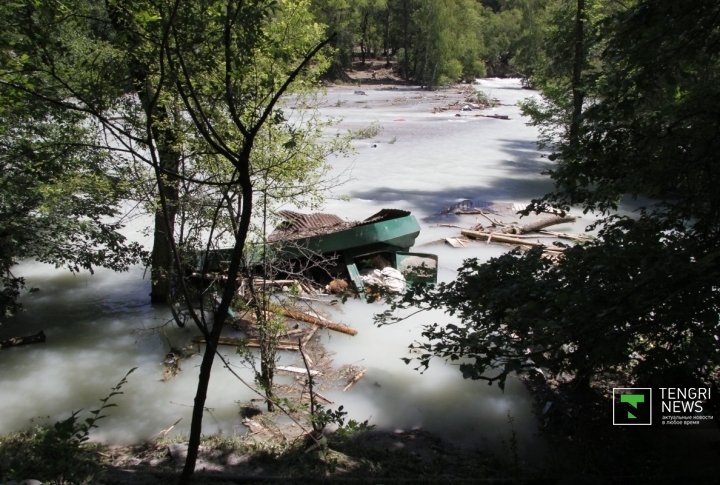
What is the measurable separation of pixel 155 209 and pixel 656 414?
646 centimetres

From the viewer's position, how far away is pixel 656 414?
19.6 ft

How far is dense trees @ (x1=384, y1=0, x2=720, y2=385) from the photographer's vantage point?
140 inches

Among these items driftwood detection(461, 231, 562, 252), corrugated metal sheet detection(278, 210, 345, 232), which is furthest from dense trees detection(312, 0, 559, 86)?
corrugated metal sheet detection(278, 210, 345, 232)

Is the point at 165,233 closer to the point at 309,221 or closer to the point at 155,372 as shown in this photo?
the point at 155,372

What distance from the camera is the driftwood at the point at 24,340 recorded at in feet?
29.2

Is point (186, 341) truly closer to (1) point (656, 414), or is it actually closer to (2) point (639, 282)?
(1) point (656, 414)

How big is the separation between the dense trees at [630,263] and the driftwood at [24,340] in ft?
23.5

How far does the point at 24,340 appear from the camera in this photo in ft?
29.7

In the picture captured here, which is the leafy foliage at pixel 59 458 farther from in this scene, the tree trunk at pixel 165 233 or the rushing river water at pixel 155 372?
the tree trunk at pixel 165 233

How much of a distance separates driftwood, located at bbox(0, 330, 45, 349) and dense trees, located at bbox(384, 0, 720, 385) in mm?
7172

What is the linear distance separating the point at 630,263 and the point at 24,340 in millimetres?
8820

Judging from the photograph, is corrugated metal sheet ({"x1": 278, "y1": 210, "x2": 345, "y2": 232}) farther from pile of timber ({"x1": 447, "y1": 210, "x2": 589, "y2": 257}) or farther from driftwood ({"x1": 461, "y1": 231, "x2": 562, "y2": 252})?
driftwood ({"x1": 461, "y1": 231, "x2": 562, "y2": 252})

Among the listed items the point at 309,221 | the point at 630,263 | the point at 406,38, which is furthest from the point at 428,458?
the point at 406,38

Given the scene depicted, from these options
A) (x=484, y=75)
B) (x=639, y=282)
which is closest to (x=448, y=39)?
(x=484, y=75)
